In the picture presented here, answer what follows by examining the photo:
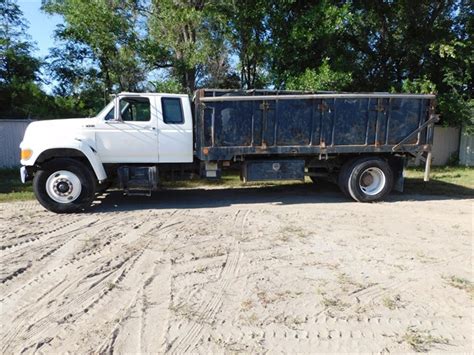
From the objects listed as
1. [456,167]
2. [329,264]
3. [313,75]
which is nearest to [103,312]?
[329,264]

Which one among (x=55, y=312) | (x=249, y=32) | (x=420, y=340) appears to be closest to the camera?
(x=420, y=340)

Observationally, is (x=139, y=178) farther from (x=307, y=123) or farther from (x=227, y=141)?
(x=307, y=123)

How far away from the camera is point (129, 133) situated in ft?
28.0

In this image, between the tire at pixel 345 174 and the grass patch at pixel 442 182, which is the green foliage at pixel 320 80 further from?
the tire at pixel 345 174

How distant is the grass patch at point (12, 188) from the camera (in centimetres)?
967

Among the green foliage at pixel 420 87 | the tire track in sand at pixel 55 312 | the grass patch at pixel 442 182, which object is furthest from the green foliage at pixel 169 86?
the tire track in sand at pixel 55 312

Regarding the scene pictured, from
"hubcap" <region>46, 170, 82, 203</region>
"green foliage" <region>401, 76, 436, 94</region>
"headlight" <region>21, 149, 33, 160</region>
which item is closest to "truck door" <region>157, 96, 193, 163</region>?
"hubcap" <region>46, 170, 82, 203</region>

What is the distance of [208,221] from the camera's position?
759 cm

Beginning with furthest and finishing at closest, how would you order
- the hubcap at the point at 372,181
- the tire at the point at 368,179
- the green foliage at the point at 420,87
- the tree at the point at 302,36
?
the green foliage at the point at 420,87
the tree at the point at 302,36
the hubcap at the point at 372,181
the tire at the point at 368,179

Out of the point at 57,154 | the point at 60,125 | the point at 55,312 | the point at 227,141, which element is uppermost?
the point at 60,125

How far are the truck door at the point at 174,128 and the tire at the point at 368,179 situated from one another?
3728 mm

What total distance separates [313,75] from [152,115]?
261 inches

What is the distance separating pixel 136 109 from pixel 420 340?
688 centimetres

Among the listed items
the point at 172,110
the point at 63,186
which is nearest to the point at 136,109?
the point at 172,110
